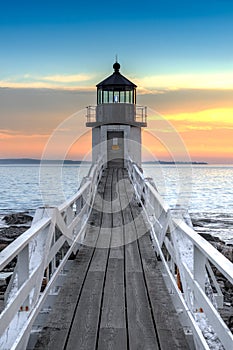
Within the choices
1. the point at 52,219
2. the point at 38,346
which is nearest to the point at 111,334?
the point at 38,346

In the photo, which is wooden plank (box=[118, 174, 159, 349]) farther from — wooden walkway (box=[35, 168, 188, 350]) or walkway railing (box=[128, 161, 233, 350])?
walkway railing (box=[128, 161, 233, 350])

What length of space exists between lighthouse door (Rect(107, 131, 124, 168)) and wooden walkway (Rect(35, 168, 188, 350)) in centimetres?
1536

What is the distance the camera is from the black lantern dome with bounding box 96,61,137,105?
2295 centimetres

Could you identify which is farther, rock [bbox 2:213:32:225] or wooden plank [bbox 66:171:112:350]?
rock [bbox 2:213:32:225]

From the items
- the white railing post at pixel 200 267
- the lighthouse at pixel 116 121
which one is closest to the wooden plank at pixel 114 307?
the white railing post at pixel 200 267

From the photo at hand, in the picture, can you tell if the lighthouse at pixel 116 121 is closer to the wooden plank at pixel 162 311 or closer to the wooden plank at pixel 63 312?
the wooden plank at pixel 162 311

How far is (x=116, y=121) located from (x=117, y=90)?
1.53m

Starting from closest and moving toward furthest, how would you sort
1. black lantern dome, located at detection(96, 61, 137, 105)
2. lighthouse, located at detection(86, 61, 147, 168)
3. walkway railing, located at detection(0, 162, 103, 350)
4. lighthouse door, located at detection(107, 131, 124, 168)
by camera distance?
walkway railing, located at detection(0, 162, 103, 350)
black lantern dome, located at detection(96, 61, 137, 105)
lighthouse, located at detection(86, 61, 147, 168)
lighthouse door, located at detection(107, 131, 124, 168)

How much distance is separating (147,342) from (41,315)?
1.10 m

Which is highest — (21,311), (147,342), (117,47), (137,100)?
(117,47)

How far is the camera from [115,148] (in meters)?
23.8

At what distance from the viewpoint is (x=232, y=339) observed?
8.47 feet

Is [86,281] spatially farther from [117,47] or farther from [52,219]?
[117,47]

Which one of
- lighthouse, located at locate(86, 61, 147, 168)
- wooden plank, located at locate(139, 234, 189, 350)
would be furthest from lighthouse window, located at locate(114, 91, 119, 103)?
wooden plank, located at locate(139, 234, 189, 350)
